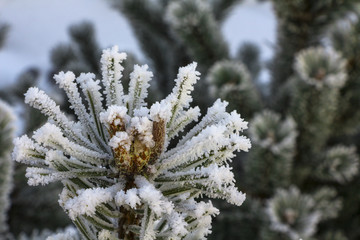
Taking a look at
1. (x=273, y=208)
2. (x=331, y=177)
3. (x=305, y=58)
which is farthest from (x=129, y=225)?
(x=331, y=177)

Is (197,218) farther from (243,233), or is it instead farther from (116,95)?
(243,233)

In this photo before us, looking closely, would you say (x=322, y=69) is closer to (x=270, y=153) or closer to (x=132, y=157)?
(x=270, y=153)

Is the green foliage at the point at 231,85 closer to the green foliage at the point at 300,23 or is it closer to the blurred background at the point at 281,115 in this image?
the blurred background at the point at 281,115

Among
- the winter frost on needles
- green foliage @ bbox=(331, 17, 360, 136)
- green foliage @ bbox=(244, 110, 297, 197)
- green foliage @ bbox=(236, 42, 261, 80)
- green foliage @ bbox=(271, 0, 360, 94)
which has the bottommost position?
the winter frost on needles

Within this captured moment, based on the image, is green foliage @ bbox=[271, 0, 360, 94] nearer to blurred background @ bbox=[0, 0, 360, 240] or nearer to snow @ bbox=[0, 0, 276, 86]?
blurred background @ bbox=[0, 0, 360, 240]

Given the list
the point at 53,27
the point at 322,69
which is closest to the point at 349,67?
the point at 322,69

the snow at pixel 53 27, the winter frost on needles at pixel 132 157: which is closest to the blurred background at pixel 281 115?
the winter frost on needles at pixel 132 157

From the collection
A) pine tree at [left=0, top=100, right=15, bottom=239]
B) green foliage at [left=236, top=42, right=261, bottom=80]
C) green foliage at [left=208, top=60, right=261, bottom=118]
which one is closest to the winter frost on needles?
pine tree at [left=0, top=100, right=15, bottom=239]
